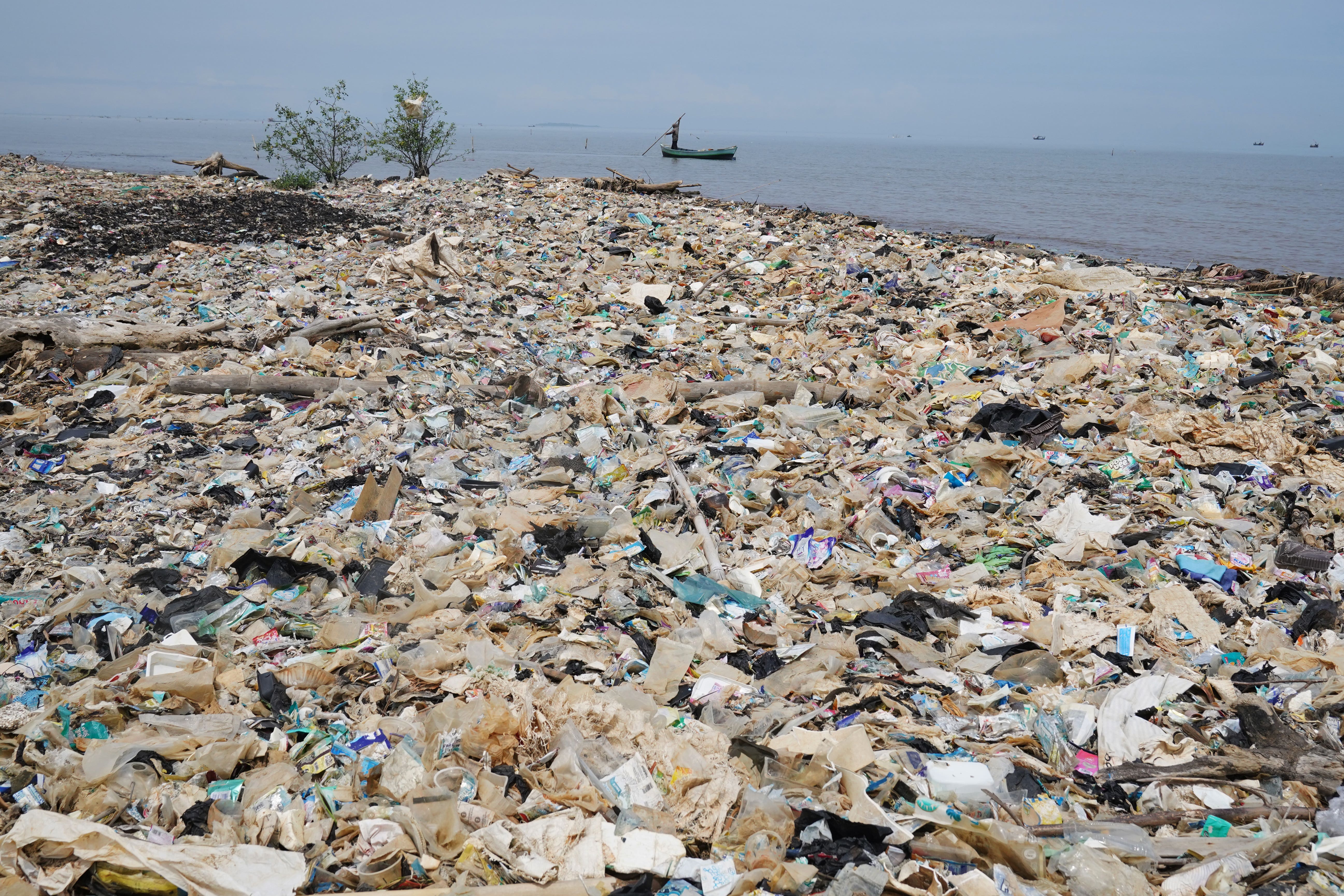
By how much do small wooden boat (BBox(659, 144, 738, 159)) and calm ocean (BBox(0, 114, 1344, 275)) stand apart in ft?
2.00

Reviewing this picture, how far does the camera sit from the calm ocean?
71.4 ft

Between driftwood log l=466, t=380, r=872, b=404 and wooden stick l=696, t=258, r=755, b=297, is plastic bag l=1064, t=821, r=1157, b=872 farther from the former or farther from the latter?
wooden stick l=696, t=258, r=755, b=297

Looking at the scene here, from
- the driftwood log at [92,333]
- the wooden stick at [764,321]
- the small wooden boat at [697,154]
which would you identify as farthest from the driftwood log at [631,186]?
the small wooden boat at [697,154]

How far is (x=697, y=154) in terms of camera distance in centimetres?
5000

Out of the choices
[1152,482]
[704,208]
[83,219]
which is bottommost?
[1152,482]

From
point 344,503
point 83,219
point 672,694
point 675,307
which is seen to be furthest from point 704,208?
point 672,694

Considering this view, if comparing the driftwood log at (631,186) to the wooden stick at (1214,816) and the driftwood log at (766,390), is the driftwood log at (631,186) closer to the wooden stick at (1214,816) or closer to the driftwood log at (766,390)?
the driftwood log at (766,390)

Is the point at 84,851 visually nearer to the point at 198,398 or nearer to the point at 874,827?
the point at 874,827

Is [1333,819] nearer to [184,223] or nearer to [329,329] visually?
[329,329]

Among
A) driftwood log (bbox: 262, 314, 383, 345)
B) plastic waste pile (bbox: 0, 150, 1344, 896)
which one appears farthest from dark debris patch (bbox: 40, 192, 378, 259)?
driftwood log (bbox: 262, 314, 383, 345)

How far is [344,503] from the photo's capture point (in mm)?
4852

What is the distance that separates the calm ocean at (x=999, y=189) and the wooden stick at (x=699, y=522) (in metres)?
17.5

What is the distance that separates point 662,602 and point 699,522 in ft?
2.40

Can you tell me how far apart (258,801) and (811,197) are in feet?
104
